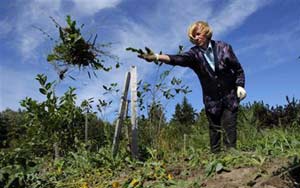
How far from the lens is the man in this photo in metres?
4.54

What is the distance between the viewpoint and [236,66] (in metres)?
4.59

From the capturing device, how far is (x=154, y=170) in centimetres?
395

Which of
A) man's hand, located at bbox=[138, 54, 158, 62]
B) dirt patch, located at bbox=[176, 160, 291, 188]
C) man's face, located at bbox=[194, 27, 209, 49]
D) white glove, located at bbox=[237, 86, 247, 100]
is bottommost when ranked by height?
dirt patch, located at bbox=[176, 160, 291, 188]

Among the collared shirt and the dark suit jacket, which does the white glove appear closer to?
the dark suit jacket

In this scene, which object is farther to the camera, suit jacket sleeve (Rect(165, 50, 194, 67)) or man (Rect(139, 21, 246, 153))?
suit jacket sleeve (Rect(165, 50, 194, 67))

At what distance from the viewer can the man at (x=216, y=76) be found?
4543mm

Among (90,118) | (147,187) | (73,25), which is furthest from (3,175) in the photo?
(90,118)

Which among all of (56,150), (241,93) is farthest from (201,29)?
(56,150)

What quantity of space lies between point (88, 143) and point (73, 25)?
1535 mm

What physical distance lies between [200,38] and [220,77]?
1.44ft

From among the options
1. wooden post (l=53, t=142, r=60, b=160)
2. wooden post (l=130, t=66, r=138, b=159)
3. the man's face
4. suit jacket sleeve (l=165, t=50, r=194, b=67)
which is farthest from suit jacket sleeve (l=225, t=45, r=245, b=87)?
wooden post (l=53, t=142, r=60, b=160)

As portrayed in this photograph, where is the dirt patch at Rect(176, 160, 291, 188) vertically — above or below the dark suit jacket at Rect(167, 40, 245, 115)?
below

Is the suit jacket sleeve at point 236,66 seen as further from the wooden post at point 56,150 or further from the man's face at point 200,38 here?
the wooden post at point 56,150

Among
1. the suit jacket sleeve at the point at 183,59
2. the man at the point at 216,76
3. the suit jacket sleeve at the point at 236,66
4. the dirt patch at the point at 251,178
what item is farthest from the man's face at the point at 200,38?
the dirt patch at the point at 251,178
